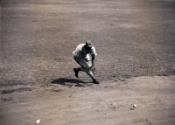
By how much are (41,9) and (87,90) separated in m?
4.88

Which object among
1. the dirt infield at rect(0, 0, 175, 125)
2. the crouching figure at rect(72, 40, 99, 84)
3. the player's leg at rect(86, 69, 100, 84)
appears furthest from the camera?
the player's leg at rect(86, 69, 100, 84)

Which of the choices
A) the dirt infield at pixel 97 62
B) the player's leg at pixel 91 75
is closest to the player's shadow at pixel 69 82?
the dirt infield at pixel 97 62

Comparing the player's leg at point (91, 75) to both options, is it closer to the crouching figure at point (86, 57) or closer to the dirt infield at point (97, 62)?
the crouching figure at point (86, 57)

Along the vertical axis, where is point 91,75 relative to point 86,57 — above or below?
below

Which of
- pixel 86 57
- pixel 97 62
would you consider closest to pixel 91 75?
pixel 86 57

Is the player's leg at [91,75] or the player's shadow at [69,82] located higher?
the player's leg at [91,75]

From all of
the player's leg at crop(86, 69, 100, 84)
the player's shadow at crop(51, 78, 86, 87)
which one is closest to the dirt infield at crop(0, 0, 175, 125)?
the player's shadow at crop(51, 78, 86, 87)

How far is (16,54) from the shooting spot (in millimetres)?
6930

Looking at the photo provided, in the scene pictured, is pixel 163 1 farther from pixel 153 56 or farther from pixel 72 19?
pixel 153 56

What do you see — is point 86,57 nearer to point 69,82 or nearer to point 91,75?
point 91,75

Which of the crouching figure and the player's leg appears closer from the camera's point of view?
the crouching figure

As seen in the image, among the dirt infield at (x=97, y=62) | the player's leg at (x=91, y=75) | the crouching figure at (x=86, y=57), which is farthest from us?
the player's leg at (x=91, y=75)

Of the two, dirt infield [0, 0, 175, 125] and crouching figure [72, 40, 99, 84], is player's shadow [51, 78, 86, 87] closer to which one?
dirt infield [0, 0, 175, 125]

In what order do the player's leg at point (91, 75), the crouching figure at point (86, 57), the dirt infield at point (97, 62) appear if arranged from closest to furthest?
the dirt infield at point (97, 62), the crouching figure at point (86, 57), the player's leg at point (91, 75)
